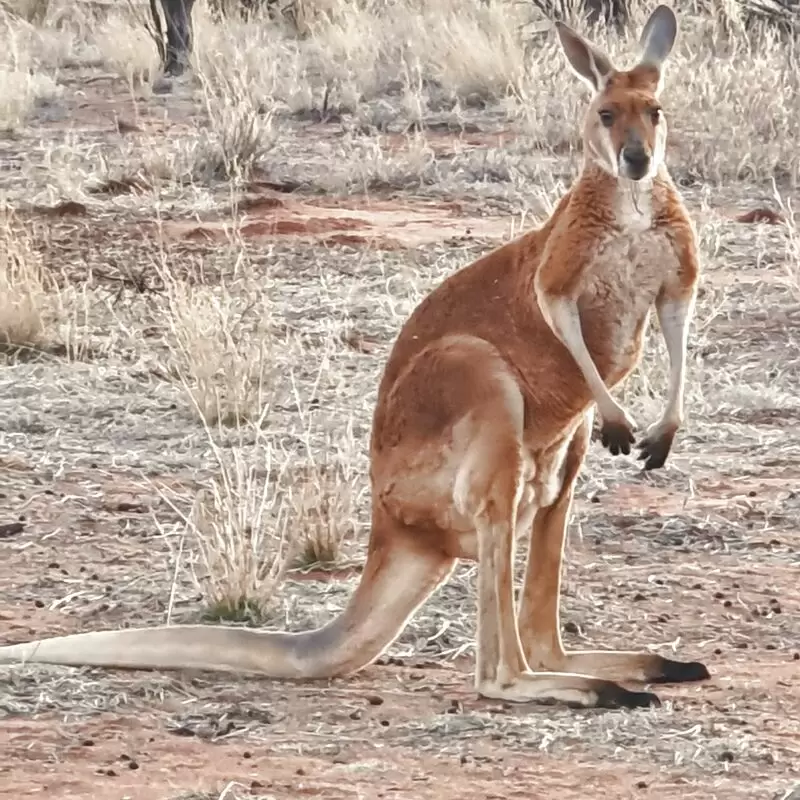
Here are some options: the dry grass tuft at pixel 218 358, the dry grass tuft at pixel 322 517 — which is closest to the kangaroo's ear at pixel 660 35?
the dry grass tuft at pixel 322 517

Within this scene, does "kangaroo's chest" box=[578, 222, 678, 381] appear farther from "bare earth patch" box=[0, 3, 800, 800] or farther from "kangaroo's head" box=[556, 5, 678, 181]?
"bare earth patch" box=[0, 3, 800, 800]

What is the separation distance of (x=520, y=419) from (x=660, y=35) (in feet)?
3.43

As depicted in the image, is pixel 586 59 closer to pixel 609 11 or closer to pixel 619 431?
pixel 619 431

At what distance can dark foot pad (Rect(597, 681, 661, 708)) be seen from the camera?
462cm

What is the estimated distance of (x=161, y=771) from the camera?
430cm

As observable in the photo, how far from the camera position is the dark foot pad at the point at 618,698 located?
4625mm

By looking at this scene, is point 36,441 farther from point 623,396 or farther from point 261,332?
point 623,396

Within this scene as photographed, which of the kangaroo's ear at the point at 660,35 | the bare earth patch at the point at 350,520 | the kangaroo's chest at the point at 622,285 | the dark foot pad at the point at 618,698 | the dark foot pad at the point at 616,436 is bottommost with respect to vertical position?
the bare earth patch at the point at 350,520

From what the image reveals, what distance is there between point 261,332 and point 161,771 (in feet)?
13.4

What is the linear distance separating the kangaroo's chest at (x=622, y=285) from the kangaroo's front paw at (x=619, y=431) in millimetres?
210

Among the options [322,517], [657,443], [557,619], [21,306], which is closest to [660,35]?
[657,443]

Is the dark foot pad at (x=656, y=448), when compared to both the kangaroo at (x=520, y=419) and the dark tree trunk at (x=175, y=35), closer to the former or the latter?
the kangaroo at (x=520, y=419)

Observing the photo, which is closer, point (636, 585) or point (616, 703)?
point (616, 703)

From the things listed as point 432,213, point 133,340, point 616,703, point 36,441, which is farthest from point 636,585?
point 432,213
